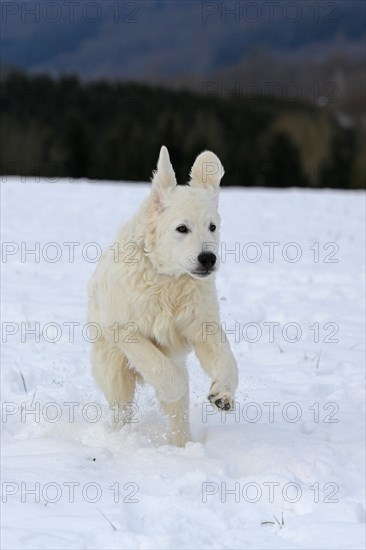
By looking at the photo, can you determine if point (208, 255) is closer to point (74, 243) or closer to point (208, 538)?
point (208, 538)

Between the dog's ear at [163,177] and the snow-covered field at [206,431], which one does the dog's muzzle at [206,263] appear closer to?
the dog's ear at [163,177]

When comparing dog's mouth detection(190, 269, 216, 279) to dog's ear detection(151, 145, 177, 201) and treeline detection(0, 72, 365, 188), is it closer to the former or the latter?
dog's ear detection(151, 145, 177, 201)

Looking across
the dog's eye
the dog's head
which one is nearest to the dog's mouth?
the dog's head

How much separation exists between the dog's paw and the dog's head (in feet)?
2.40

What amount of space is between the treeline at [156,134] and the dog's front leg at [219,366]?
38021 millimetres

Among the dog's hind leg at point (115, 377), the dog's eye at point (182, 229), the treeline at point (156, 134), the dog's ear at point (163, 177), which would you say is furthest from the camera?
the treeline at point (156, 134)

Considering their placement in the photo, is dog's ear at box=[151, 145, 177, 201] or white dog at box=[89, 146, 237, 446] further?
dog's ear at box=[151, 145, 177, 201]

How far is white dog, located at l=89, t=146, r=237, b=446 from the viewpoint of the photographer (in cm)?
500

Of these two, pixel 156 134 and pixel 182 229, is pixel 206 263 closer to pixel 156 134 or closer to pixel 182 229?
pixel 182 229

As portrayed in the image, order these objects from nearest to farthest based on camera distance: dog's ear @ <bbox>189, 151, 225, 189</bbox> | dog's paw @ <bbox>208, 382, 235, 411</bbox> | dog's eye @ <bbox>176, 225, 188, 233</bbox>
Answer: dog's paw @ <bbox>208, 382, 235, 411</bbox>, dog's eye @ <bbox>176, 225, 188, 233</bbox>, dog's ear @ <bbox>189, 151, 225, 189</bbox>

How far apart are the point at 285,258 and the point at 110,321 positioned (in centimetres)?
695

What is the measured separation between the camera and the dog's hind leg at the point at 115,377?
18.4 ft

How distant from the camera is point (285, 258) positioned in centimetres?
1198

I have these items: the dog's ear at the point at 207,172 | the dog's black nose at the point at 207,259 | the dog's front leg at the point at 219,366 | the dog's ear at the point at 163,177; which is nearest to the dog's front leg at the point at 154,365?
the dog's front leg at the point at 219,366
